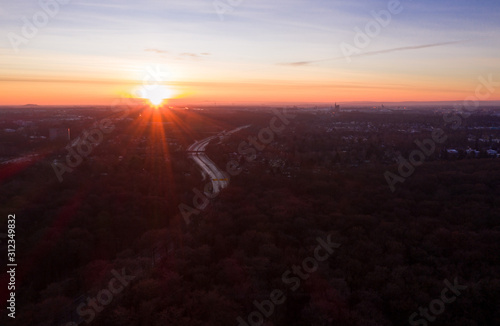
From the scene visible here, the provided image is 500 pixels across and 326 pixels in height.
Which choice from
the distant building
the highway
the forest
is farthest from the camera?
the distant building

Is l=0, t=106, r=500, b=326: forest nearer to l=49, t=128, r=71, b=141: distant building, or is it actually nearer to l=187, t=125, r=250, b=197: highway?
l=187, t=125, r=250, b=197: highway

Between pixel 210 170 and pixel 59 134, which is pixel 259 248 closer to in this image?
pixel 210 170

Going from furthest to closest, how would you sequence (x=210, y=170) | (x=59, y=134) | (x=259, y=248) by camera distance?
(x=59, y=134) < (x=210, y=170) < (x=259, y=248)

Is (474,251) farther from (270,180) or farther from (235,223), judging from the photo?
(270,180)

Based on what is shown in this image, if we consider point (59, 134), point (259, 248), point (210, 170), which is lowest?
point (259, 248)

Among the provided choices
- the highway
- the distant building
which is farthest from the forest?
the distant building

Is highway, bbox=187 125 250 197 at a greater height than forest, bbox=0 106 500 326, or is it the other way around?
highway, bbox=187 125 250 197

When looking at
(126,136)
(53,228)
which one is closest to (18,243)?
(53,228)

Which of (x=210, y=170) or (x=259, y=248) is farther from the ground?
(x=210, y=170)

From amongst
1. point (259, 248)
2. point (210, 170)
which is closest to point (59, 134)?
point (210, 170)

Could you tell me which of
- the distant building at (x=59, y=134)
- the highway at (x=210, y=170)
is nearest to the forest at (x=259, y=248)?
the highway at (x=210, y=170)

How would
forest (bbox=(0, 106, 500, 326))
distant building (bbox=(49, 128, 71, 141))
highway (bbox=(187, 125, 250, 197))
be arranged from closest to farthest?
forest (bbox=(0, 106, 500, 326)) < highway (bbox=(187, 125, 250, 197)) < distant building (bbox=(49, 128, 71, 141))

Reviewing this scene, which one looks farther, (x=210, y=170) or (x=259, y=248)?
(x=210, y=170)
